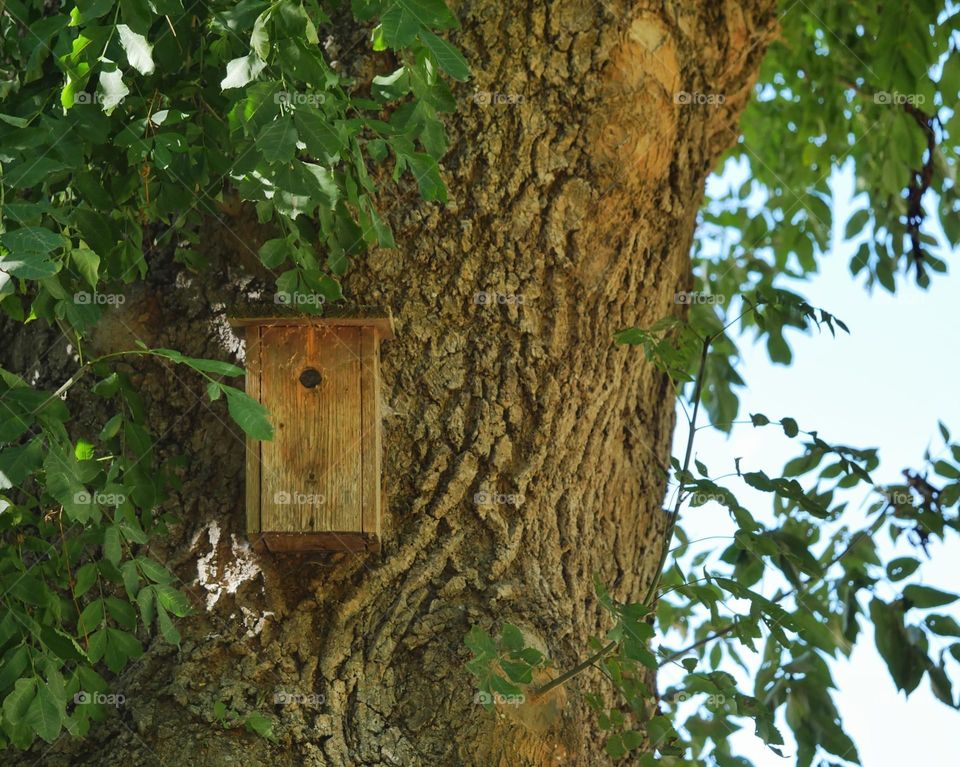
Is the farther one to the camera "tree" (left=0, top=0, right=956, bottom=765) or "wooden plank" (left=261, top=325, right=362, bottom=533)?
"wooden plank" (left=261, top=325, right=362, bottom=533)

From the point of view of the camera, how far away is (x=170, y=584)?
7.06 ft

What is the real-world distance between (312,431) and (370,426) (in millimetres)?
105

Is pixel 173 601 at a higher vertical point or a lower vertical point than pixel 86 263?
lower

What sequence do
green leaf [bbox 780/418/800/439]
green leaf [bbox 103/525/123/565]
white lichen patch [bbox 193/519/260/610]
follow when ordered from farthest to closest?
green leaf [bbox 780/418/800/439] < white lichen patch [bbox 193/519/260/610] < green leaf [bbox 103/525/123/565]

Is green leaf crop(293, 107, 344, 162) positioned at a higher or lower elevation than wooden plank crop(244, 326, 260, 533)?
higher

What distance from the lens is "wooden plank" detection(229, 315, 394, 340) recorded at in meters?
2.19

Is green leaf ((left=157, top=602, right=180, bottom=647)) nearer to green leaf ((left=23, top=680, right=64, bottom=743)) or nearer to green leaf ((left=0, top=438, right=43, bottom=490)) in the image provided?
green leaf ((left=23, top=680, right=64, bottom=743))

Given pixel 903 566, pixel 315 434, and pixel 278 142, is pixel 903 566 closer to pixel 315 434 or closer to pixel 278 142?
pixel 315 434

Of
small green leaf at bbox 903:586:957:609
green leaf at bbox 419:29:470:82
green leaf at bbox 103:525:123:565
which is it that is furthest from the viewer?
small green leaf at bbox 903:586:957:609

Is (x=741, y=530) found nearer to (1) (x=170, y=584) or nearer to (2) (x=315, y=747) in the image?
(2) (x=315, y=747)

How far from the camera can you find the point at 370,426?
221 cm

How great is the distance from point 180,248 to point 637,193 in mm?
977

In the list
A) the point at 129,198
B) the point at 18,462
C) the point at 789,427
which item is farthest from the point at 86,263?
the point at 789,427

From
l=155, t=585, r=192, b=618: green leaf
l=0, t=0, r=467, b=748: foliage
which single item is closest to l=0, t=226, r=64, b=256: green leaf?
l=0, t=0, r=467, b=748: foliage
